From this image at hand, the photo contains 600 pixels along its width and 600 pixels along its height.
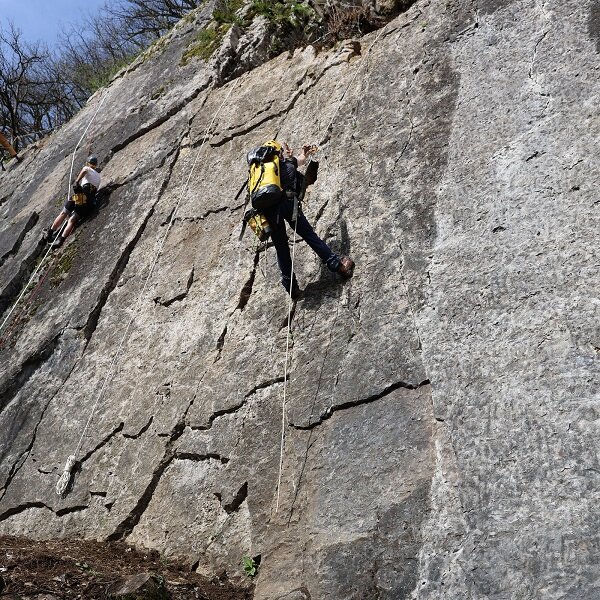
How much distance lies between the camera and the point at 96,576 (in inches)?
187

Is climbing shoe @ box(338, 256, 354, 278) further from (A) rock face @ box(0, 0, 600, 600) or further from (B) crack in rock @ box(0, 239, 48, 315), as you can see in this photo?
(B) crack in rock @ box(0, 239, 48, 315)

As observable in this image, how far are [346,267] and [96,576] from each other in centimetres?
296

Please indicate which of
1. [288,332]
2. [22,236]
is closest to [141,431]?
[288,332]

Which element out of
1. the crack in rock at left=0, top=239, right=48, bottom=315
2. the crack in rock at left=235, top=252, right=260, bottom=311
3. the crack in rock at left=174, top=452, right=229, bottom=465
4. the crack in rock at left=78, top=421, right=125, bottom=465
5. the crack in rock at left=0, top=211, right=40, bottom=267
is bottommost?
the crack in rock at left=174, top=452, right=229, bottom=465

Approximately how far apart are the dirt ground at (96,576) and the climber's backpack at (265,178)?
2.90 meters

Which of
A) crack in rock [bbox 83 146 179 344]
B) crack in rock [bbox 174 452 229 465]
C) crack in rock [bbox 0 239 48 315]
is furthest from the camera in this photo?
crack in rock [bbox 0 239 48 315]

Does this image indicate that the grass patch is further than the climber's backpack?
Yes

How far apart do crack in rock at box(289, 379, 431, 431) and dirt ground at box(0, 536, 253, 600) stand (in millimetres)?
1193

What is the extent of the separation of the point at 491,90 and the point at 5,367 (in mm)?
6131

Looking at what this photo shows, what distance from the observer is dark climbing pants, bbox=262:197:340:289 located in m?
5.68

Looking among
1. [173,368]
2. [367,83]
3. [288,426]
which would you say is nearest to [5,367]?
[173,368]

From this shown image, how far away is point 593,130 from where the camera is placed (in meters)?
4.91

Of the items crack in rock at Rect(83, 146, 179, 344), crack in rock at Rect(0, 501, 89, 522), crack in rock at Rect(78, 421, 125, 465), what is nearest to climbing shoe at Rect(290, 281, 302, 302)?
crack in rock at Rect(78, 421, 125, 465)

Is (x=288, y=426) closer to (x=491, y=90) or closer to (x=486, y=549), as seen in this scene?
(x=486, y=549)
